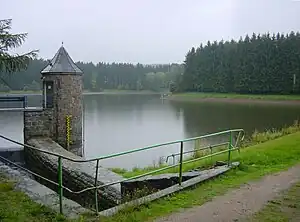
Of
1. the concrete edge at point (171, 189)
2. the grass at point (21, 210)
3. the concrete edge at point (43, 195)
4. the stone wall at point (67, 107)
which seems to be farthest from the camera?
the stone wall at point (67, 107)

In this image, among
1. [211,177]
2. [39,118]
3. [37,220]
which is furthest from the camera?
[39,118]

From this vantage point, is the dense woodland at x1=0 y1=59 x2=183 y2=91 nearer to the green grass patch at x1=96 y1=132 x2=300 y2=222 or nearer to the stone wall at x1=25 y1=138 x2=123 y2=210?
the stone wall at x1=25 y1=138 x2=123 y2=210

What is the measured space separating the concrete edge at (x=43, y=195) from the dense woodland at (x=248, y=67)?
47990 millimetres

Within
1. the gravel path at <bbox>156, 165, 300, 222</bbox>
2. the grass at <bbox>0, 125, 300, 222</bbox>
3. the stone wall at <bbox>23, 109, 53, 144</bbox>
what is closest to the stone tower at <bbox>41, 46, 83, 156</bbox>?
the stone wall at <bbox>23, 109, 53, 144</bbox>

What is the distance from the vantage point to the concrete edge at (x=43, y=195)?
476 centimetres

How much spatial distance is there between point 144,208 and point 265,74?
51.9 m

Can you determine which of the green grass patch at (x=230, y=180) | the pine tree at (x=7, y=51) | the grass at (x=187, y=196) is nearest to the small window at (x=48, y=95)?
the pine tree at (x=7, y=51)

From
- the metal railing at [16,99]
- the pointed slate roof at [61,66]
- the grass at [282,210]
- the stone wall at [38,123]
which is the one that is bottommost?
the stone wall at [38,123]

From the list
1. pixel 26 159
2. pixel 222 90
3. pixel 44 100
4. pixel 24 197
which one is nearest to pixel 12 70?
pixel 24 197

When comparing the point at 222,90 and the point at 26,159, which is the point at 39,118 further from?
the point at 222,90

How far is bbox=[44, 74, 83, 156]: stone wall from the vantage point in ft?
48.0

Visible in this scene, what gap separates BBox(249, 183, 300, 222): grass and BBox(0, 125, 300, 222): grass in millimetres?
771

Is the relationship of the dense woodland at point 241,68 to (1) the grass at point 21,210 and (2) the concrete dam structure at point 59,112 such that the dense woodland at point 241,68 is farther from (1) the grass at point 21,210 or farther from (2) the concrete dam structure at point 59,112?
(1) the grass at point 21,210

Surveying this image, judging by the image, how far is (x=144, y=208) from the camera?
468 centimetres
